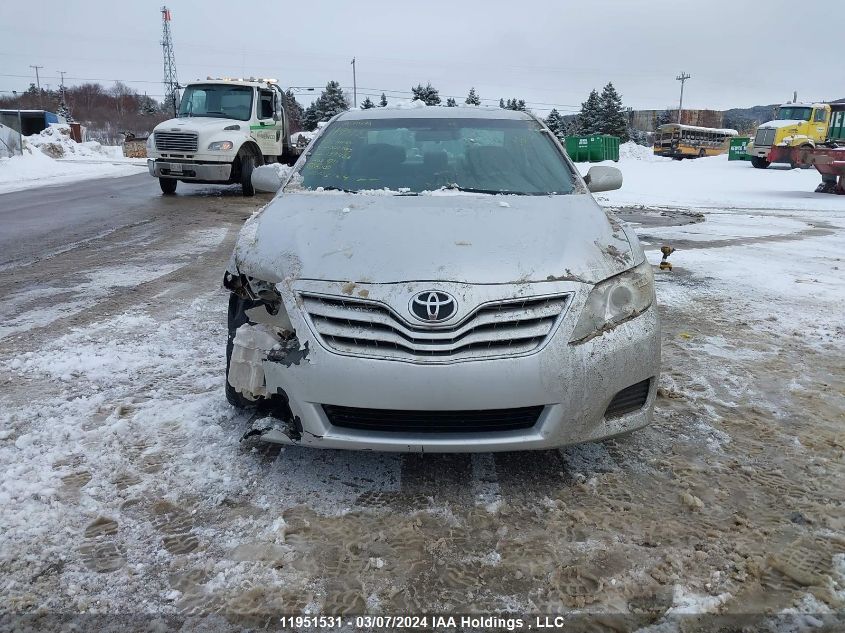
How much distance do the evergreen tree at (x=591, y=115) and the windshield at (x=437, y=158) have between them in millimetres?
60740

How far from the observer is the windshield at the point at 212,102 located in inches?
554

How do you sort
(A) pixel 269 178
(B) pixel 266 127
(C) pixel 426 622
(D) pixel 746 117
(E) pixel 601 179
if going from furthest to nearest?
1. (D) pixel 746 117
2. (B) pixel 266 127
3. (E) pixel 601 179
4. (A) pixel 269 178
5. (C) pixel 426 622

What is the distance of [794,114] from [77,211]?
32474 mm

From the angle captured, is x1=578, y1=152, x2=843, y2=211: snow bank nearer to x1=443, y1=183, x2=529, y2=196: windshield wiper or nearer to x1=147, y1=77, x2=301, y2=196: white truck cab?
x1=147, y1=77, x2=301, y2=196: white truck cab

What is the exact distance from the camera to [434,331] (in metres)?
2.33

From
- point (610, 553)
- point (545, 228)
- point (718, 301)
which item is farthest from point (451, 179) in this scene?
point (718, 301)

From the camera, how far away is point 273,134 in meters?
15.1

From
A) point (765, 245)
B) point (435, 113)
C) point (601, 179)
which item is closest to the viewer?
point (601, 179)

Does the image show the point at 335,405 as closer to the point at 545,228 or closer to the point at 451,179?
the point at 545,228

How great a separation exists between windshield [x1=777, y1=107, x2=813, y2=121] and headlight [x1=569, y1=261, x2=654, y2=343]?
3426 centimetres

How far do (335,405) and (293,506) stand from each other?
44 centimetres

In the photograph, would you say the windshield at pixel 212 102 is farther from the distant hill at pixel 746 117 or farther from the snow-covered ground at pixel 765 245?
the distant hill at pixel 746 117

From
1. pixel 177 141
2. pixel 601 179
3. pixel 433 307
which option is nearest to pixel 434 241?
pixel 433 307

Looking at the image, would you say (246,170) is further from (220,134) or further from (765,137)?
(765,137)
